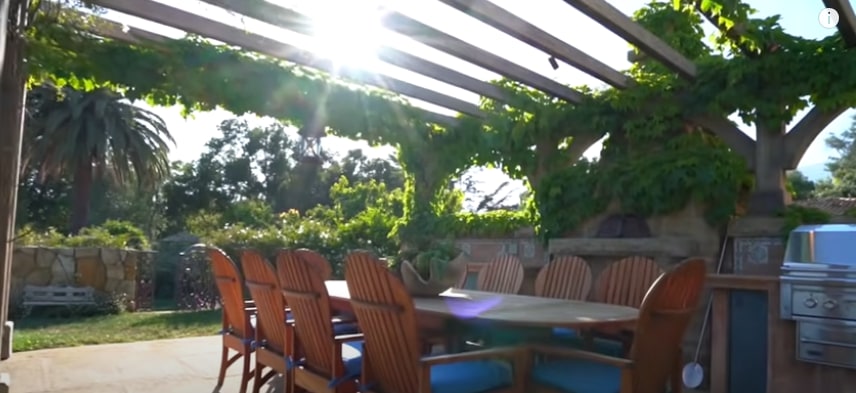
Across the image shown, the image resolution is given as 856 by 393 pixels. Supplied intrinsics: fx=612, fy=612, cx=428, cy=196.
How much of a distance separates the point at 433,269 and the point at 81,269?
7778 mm

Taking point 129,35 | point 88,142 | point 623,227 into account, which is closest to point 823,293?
point 623,227

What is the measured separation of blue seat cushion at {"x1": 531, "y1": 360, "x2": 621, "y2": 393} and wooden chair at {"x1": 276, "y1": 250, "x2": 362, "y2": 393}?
72 cm

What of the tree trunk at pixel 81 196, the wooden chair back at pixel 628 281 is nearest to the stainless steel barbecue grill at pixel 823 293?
the wooden chair back at pixel 628 281

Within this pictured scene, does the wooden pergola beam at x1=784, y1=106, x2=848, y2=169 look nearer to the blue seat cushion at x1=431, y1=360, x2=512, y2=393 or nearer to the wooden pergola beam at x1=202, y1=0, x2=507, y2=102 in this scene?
the wooden pergola beam at x1=202, y1=0, x2=507, y2=102

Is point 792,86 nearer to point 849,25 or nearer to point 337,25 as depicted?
point 849,25

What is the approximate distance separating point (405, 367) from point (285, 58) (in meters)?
3.16

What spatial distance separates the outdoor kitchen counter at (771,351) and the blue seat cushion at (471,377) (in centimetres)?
149

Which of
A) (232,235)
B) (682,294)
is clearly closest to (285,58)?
(682,294)

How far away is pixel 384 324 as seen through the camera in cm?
207

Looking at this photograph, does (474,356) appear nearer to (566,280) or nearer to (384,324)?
(384,324)

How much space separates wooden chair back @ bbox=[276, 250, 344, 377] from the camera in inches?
94.1

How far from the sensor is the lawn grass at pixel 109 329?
5.28 m

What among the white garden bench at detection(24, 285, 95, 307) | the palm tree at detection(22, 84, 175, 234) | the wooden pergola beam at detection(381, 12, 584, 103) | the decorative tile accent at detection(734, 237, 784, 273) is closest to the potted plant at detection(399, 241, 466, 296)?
the wooden pergola beam at detection(381, 12, 584, 103)

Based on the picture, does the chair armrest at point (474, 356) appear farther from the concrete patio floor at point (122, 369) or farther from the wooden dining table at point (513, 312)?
the concrete patio floor at point (122, 369)
